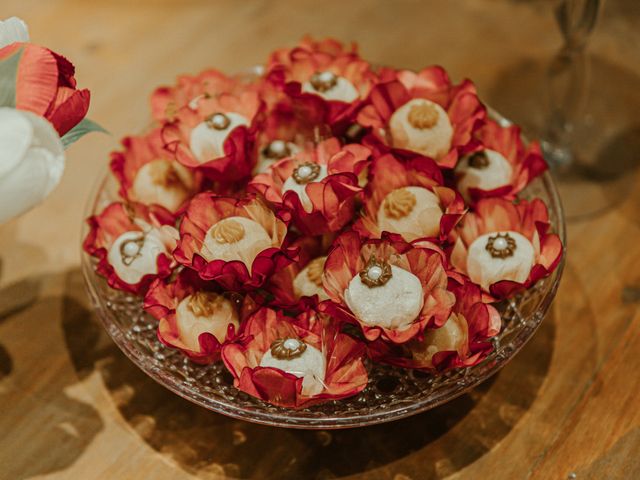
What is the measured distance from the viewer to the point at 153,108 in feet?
2.21

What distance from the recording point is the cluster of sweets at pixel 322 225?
1.70ft

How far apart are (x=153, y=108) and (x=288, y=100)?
Result: 0.40 feet

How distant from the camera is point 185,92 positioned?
0.68 metres

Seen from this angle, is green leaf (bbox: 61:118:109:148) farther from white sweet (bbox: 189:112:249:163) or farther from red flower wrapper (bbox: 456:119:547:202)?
red flower wrapper (bbox: 456:119:547:202)

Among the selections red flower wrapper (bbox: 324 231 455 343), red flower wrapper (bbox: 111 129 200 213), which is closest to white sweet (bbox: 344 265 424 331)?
red flower wrapper (bbox: 324 231 455 343)

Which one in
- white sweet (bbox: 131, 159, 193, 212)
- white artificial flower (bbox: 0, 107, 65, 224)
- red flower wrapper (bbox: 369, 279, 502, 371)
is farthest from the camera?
white sweet (bbox: 131, 159, 193, 212)

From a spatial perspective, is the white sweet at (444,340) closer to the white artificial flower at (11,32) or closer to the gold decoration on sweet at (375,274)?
the gold decoration on sweet at (375,274)

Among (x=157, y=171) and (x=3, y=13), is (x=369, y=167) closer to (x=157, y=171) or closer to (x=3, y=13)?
(x=157, y=171)

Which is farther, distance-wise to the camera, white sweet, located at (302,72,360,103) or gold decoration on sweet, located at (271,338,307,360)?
white sweet, located at (302,72,360,103)

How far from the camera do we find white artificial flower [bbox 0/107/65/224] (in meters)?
0.42

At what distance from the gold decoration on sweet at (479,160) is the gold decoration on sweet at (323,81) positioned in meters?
0.13

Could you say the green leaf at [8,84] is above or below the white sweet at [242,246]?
above

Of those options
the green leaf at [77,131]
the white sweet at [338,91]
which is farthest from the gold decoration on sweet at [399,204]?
the green leaf at [77,131]

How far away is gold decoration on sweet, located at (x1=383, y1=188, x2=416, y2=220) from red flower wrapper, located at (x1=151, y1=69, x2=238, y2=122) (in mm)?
202
